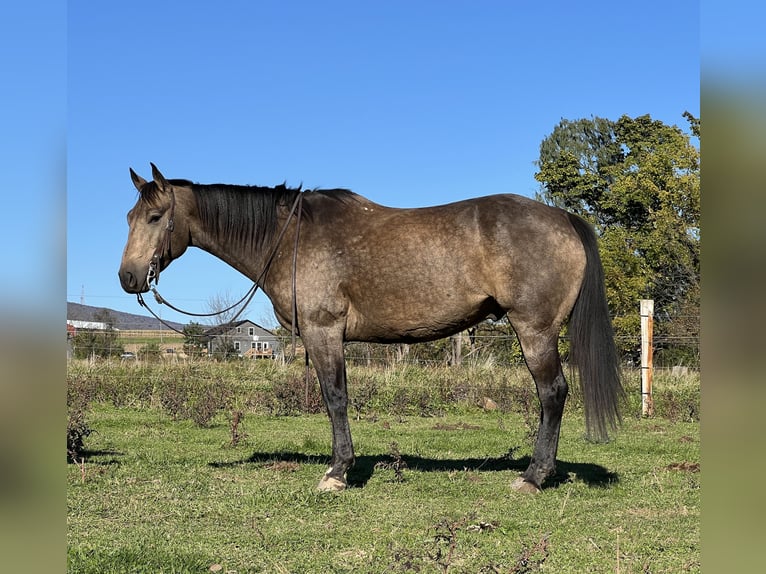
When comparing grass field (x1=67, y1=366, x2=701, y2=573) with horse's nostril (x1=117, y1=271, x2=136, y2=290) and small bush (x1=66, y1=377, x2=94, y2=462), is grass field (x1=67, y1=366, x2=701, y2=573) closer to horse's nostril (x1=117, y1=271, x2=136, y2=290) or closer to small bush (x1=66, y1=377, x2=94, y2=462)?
small bush (x1=66, y1=377, x2=94, y2=462)

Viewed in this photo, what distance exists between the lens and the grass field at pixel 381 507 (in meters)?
3.77

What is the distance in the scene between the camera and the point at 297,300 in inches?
238

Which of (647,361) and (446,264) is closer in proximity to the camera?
(446,264)

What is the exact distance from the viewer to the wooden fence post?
11539 mm

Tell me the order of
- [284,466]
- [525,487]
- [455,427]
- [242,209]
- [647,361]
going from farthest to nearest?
A: [647,361] → [455,427] → [284,466] → [242,209] → [525,487]

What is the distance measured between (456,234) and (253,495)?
2.55 meters

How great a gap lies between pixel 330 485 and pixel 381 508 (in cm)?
72

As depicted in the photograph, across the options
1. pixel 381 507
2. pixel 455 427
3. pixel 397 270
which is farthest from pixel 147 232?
pixel 455 427

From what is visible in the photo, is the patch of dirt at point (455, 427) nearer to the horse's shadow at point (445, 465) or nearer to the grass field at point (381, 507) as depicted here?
the grass field at point (381, 507)

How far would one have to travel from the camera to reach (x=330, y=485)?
5.66 metres

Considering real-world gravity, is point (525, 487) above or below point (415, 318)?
below

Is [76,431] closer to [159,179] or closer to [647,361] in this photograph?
[159,179]
